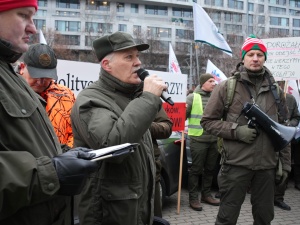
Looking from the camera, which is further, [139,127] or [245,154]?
[245,154]

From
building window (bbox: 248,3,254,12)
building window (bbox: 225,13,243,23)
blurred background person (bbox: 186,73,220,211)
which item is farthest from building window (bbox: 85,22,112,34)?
blurred background person (bbox: 186,73,220,211)

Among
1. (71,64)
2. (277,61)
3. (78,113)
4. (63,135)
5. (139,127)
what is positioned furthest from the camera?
(277,61)

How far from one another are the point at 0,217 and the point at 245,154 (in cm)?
279

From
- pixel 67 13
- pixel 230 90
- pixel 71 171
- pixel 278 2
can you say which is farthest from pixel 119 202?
pixel 278 2

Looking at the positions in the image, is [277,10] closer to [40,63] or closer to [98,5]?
[98,5]

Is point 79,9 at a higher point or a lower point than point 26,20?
higher

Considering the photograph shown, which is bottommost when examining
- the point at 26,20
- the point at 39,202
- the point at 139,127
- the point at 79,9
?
the point at 39,202

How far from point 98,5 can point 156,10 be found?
551 inches

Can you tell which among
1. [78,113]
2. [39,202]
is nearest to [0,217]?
[39,202]

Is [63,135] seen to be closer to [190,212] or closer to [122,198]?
[122,198]

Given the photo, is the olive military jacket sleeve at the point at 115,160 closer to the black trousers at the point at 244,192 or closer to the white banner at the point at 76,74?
the black trousers at the point at 244,192

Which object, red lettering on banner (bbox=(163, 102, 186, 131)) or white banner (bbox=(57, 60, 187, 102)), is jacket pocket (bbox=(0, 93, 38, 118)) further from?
red lettering on banner (bbox=(163, 102, 186, 131))

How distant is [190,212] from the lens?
5914mm

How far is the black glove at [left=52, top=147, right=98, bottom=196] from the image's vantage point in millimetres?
1438
